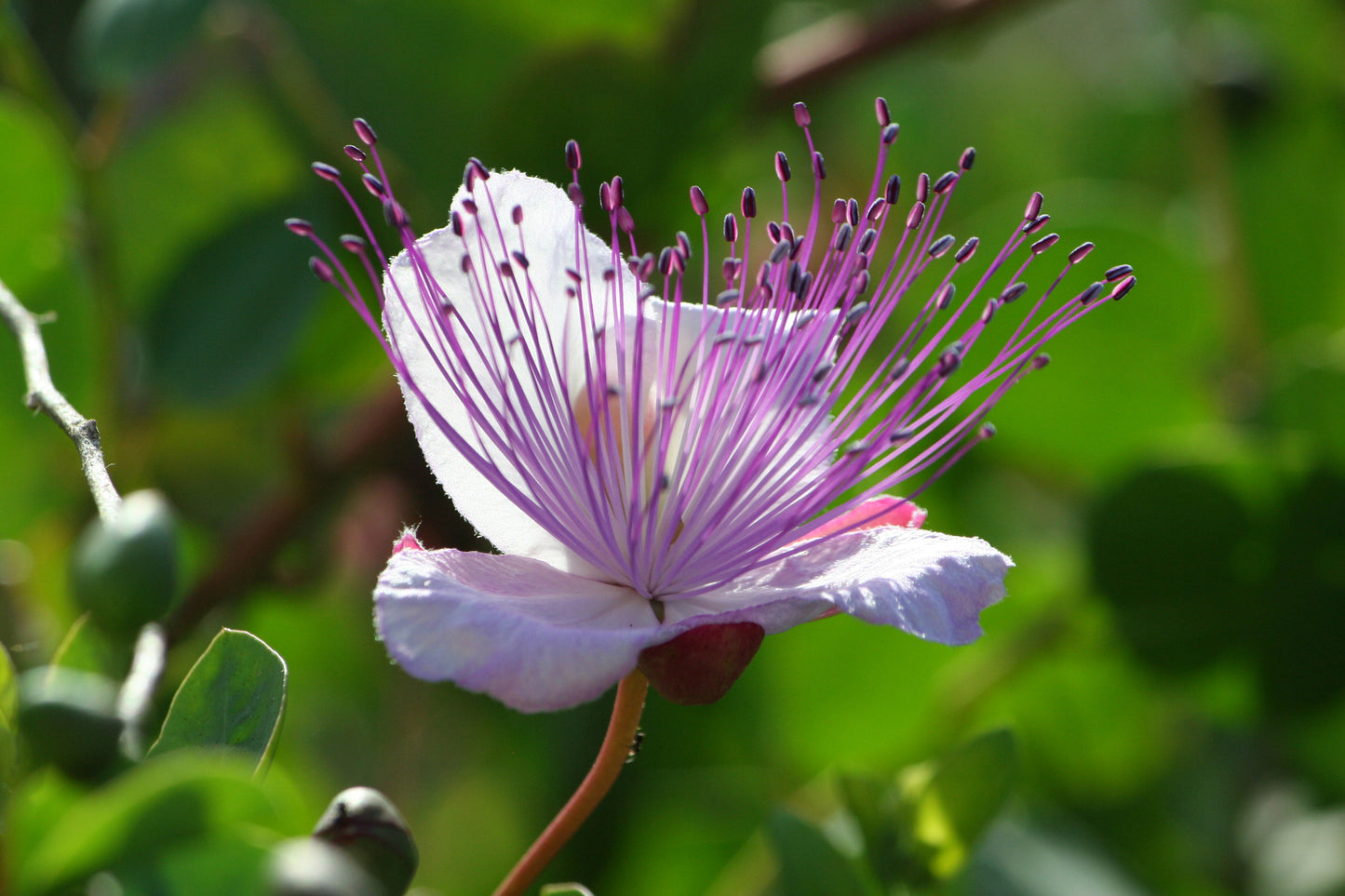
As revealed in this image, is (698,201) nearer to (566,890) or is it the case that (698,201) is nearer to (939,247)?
(939,247)

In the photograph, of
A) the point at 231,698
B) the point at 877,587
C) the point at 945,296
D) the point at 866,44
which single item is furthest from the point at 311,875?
the point at 866,44

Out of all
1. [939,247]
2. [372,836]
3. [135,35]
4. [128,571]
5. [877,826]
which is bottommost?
[877,826]

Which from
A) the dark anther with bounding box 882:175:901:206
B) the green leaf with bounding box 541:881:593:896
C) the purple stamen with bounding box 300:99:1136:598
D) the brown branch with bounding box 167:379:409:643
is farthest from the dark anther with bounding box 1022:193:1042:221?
the brown branch with bounding box 167:379:409:643

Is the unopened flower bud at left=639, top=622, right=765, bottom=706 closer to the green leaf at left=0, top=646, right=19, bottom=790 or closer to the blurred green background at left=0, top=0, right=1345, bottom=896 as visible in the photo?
the green leaf at left=0, top=646, right=19, bottom=790

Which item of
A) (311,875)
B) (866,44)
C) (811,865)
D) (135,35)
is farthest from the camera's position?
(866,44)

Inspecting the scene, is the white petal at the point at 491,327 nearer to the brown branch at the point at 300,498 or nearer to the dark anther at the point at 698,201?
the dark anther at the point at 698,201

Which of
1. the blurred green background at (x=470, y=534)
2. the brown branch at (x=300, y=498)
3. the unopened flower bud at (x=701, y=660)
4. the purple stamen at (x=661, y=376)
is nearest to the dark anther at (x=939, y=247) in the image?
the purple stamen at (x=661, y=376)

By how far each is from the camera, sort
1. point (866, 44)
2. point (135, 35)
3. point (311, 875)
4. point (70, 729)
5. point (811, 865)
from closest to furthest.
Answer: point (311, 875)
point (70, 729)
point (811, 865)
point (135, 35)
point (866, 44)
